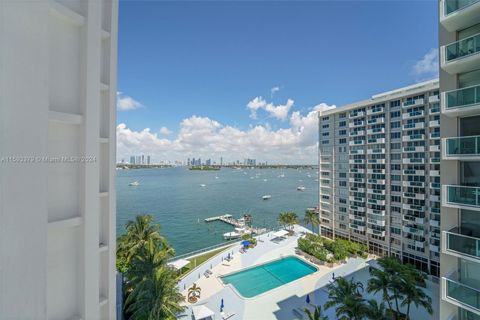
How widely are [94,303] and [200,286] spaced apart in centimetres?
1705

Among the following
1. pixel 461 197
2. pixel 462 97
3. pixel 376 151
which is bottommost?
pixel 461 197

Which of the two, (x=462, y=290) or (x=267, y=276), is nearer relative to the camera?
(x=462, y=290)

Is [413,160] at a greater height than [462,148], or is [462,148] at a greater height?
[462,148]

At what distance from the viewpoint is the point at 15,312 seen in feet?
10.4

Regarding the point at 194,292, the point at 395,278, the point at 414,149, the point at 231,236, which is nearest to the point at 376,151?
the point at 414,149

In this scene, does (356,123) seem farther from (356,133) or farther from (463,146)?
(463,146)

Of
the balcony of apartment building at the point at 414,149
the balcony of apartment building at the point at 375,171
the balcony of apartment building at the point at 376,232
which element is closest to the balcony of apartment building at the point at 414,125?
the balcony of apartment building at the point at 414,149

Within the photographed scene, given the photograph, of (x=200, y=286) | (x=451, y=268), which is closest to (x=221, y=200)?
(x=200, y=286)

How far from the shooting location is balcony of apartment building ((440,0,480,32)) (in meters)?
7.17

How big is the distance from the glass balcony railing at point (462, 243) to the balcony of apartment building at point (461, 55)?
575 cm

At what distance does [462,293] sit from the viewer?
7.09m

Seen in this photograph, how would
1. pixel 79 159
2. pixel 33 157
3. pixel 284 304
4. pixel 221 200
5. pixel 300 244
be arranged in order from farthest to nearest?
pixel 221 200, pixel 300 244, pixel 284 304, pixel 79 159, pixel 33 157

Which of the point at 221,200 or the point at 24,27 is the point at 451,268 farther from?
the point at 221,200

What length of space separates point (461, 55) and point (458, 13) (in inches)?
54.3
